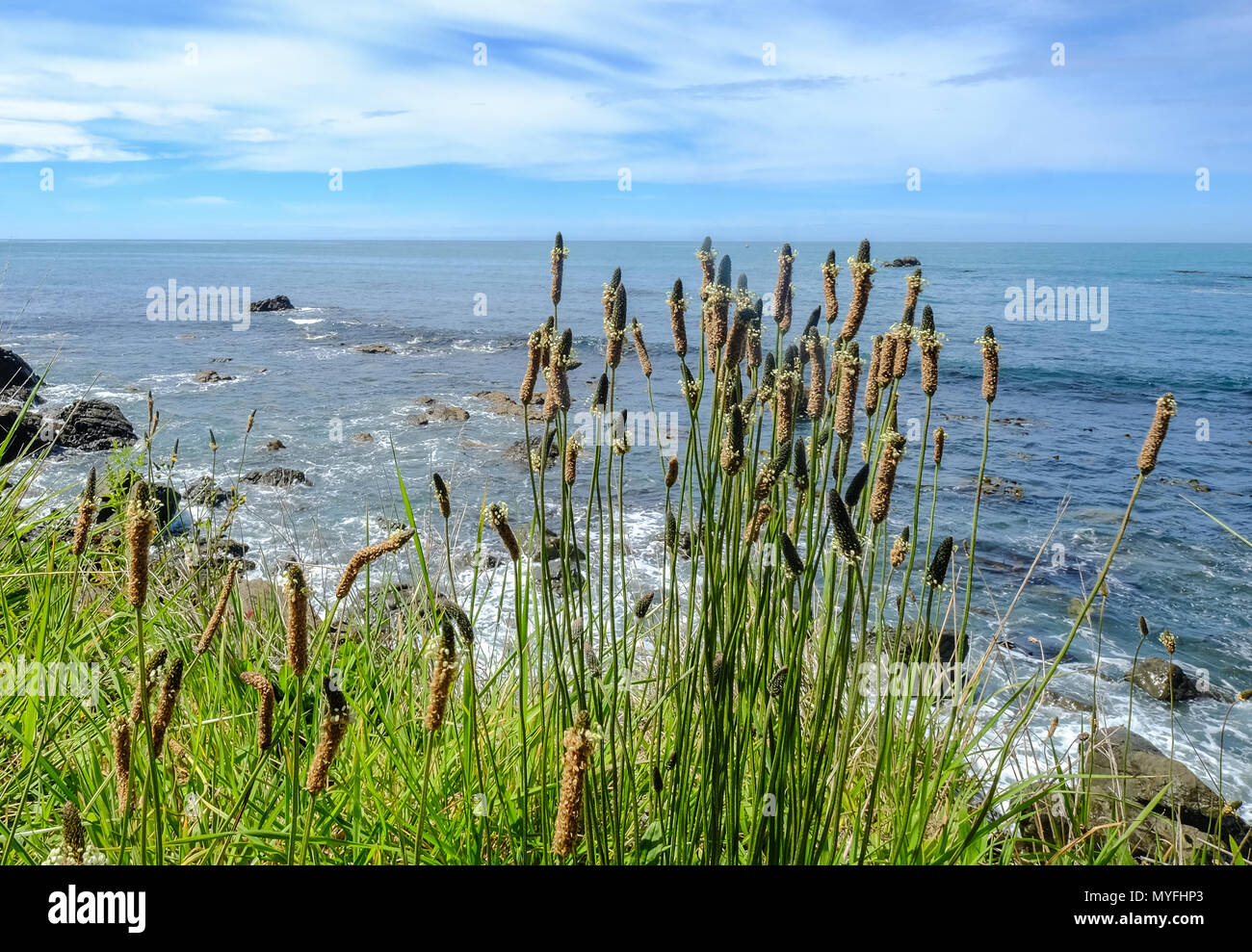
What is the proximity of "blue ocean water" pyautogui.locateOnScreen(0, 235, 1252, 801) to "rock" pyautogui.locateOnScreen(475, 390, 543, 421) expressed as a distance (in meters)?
0.44

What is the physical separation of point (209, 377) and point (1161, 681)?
19953 millimetres

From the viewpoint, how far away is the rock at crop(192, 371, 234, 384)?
19.7 m

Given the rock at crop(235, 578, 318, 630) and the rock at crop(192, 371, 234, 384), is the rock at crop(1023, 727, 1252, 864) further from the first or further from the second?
the rock at crop(192, 371, 234, 384)

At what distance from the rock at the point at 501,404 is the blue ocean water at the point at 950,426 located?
1.45 feet

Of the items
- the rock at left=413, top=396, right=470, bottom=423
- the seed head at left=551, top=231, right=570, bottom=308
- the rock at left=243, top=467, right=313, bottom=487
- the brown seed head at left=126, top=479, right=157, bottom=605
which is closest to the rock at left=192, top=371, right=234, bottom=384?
the rock at left=413, top=396, right=470, bottom=423

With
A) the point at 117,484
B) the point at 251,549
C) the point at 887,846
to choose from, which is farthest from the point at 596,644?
the point at 251,549

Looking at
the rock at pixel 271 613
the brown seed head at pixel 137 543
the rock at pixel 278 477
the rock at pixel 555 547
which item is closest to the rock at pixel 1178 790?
the rock at pixel 555 547

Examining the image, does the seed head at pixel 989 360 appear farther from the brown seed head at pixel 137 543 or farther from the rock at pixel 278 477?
the rock at pixel 278 477

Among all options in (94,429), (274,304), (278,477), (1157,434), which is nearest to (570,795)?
(1157,434)

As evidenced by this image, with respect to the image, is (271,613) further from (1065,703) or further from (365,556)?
(1065,703)

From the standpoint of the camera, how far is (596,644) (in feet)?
13.5
